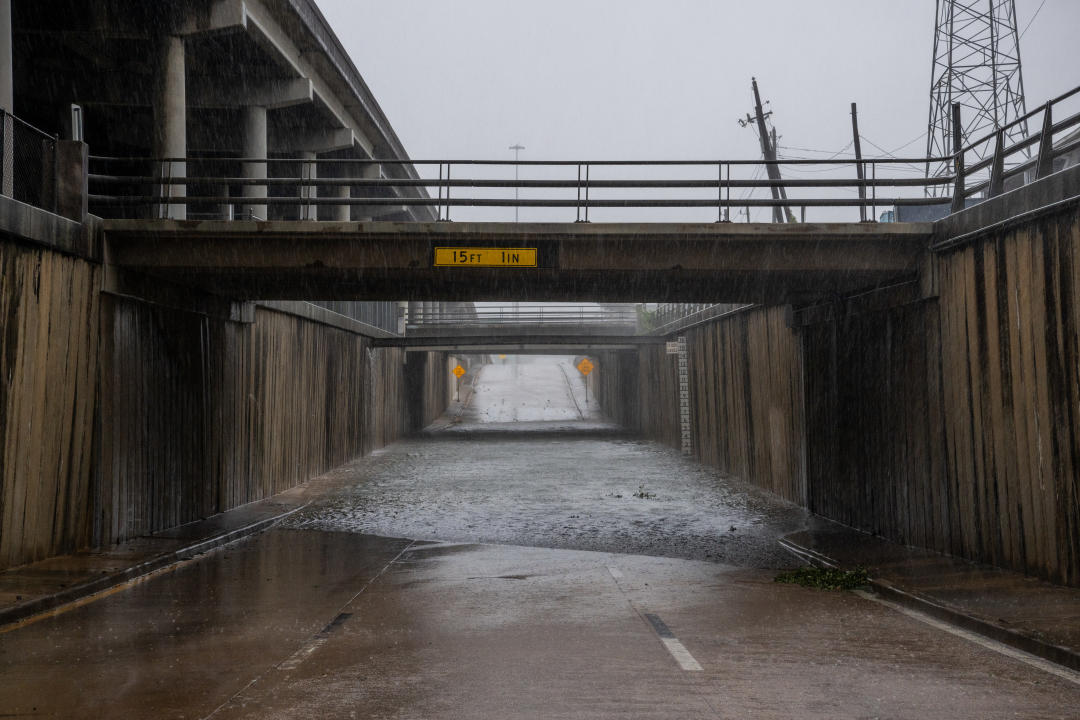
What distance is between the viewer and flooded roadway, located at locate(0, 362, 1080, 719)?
20.3 feet

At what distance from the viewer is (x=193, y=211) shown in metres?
23.1

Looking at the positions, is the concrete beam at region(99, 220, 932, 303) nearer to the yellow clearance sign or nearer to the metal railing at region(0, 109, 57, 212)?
the yellow clearance sign

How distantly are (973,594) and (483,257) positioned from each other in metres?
8.04

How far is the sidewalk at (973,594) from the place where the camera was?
771cm

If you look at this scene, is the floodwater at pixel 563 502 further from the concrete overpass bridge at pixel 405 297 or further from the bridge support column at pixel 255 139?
the bridge support column at pixel 255 139

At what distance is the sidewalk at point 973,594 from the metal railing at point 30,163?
37.3ft

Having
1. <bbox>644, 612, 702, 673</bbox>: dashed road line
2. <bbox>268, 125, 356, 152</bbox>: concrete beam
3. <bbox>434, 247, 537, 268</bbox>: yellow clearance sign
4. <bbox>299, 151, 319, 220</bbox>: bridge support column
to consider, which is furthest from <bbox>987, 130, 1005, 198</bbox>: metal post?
<bbox>268, 125, 356, 152</bbox>: concrete beam

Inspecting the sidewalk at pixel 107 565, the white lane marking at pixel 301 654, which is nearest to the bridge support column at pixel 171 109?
the sidewalk at pixel 107 565

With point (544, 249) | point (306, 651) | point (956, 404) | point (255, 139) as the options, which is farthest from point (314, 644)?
point (255, 139)

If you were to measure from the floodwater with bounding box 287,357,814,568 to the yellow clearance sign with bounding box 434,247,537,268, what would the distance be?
4273 millimetres

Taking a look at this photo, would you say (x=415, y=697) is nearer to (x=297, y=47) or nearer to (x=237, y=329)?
(x=237, y=329)

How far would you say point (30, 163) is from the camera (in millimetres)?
12344

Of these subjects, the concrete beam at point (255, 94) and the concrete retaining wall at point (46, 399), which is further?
the concrete beam at point (255, 94)

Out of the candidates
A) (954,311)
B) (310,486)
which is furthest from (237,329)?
(954,311)
